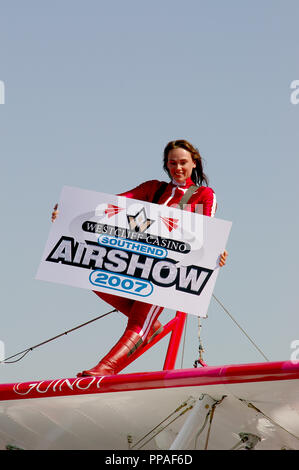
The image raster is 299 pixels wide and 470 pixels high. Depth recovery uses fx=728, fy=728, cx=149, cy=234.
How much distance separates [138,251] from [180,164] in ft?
4.31

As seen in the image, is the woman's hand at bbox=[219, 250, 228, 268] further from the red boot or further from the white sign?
the red boot

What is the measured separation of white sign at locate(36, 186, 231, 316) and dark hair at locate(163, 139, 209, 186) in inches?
39.5

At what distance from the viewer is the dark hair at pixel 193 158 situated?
7422mm

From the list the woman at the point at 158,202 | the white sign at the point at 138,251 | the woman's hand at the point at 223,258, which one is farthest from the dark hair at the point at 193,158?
the woman's hand at the point at 223,258

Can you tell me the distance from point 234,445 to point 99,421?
119 cm

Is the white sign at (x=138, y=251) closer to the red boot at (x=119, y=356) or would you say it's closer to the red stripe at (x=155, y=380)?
the red boot at (x=119, y=356)

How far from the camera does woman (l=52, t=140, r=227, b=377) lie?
6379 millimetres

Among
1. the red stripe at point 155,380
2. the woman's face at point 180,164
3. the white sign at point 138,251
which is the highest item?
the woman's face at point 180,164

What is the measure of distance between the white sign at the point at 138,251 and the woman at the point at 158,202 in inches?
8.5

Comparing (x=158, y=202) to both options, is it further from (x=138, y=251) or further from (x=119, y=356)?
(x=119, y=356)

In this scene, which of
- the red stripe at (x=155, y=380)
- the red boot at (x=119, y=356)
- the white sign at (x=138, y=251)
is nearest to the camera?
the red stripe at (x=155, y=380)

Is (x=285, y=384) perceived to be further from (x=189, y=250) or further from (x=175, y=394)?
(x=189, y=250)
